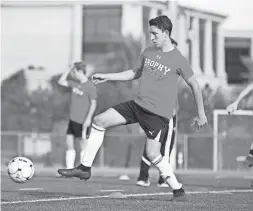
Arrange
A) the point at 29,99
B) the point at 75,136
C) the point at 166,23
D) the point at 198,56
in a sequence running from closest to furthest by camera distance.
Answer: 1. the point at 166,23
2. the point at 75,136
3. the point at 29,99
4. the point at 198,56

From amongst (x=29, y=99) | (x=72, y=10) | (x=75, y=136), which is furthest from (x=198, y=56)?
(x=75, y=136)

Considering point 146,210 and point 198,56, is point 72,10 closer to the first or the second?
point 198,56

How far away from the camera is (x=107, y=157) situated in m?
25.5

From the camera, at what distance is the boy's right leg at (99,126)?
32.5ft

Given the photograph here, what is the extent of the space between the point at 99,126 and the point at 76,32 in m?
77.0

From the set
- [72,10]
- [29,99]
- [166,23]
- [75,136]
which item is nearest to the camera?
[166,23]

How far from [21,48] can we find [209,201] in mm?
78044

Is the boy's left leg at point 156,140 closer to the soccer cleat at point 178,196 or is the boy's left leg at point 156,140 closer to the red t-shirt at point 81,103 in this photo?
the soccer cleat at point 178,196

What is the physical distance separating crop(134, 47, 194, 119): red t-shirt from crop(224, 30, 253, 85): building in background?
260 ft

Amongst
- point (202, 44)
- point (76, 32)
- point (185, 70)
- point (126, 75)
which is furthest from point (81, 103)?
point (202, 44)

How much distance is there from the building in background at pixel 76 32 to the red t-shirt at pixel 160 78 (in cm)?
7259

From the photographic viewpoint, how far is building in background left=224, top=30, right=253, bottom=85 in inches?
3533

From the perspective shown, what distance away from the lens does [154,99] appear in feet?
32.9

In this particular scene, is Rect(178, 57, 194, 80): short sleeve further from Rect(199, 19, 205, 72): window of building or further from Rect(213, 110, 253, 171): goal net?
Rect(199, 19, 205, 72): window of building
